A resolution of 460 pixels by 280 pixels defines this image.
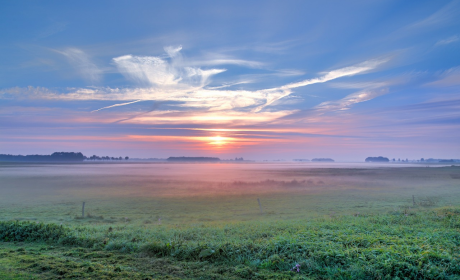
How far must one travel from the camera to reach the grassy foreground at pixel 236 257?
19.7 feet

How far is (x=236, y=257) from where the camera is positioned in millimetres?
7160

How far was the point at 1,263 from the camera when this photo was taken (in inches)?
260

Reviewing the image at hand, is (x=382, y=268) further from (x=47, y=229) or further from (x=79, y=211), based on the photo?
(x=79, y=211)

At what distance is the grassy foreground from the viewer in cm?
602

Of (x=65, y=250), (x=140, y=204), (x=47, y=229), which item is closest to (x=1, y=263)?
(x=65, y=250)

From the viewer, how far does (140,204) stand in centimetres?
2480

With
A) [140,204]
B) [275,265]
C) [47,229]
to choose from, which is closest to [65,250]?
[47,229]

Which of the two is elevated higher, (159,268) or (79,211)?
(159,268)

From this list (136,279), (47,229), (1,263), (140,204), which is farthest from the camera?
(140,204)

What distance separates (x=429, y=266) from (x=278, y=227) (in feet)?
18.6

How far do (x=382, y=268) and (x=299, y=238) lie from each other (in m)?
2.48

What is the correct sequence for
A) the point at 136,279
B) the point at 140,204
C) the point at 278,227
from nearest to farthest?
the point at 136,279 < the point at 278,227 < the point at 140,204

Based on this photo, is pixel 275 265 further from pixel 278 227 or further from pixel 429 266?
pixel 278 227

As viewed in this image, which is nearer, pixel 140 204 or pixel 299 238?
pixel 299 238
